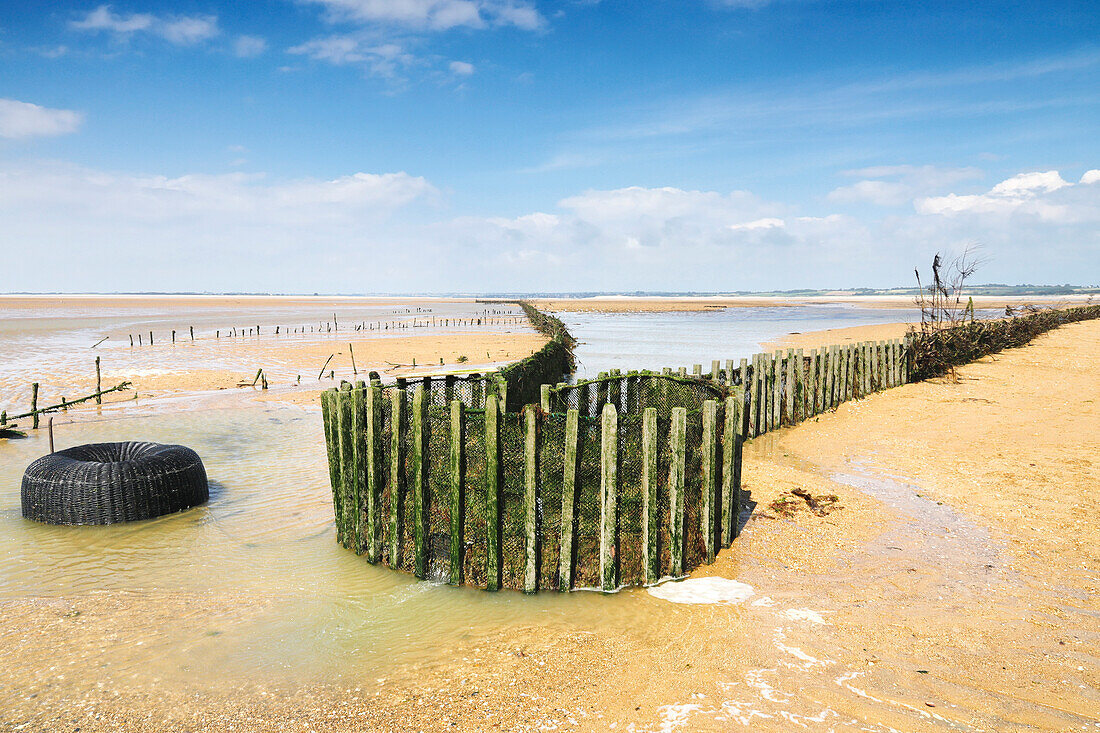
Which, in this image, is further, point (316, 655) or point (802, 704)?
point (316, 655)

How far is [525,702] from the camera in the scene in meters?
4.59

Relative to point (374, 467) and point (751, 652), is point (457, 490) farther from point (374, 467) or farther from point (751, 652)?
point (751, 652)

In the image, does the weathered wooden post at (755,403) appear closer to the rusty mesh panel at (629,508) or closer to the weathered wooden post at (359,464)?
the rusty mesh panel at (629,508)

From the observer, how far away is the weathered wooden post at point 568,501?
6.17 meters

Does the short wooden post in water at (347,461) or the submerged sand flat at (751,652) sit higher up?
the short wooden post in water at (347,461)

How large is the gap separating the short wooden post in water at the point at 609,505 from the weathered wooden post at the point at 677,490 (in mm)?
644

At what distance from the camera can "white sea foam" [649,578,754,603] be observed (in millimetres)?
6094

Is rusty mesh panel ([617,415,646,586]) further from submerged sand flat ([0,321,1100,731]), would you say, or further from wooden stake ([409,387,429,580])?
wooden stake ([409,387,429,580])

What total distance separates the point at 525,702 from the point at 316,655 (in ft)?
6.25

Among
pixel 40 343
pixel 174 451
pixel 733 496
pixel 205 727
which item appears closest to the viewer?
pixel 205 727

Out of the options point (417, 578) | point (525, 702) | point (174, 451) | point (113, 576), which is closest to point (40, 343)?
point (174, 451)

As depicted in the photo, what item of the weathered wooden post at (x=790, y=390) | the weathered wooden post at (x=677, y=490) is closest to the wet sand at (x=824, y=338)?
the weathered wooden post at (x=790, y=390)

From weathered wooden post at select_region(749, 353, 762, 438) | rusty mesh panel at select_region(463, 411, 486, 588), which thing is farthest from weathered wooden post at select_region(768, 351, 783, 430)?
rusty mesh panel at select_region(463, 411, 486, 588)

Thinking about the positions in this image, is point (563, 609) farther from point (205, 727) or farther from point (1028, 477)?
point (1028, 477)
